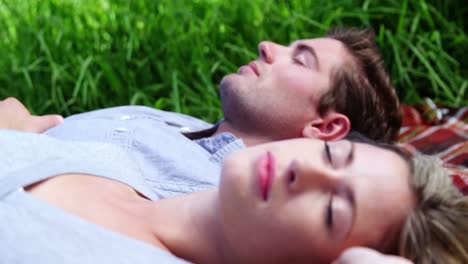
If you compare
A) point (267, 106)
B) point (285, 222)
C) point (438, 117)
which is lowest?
point (438, 117)

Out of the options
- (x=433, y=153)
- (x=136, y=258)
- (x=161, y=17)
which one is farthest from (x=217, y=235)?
(x=161, y=17)

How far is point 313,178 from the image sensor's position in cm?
147

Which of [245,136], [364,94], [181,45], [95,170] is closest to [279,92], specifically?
[245,136]

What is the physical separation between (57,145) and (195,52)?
177 cm

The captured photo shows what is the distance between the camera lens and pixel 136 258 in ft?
4.72

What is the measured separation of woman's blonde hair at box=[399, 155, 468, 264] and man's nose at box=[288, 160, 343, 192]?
0.58 feet

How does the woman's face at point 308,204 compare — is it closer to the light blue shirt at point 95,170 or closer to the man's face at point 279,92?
the light blue shirt at point 95,170

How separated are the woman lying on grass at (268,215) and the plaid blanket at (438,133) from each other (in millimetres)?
963

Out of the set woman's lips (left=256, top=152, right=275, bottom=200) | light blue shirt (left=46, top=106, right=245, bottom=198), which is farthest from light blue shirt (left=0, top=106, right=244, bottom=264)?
woman's lips (left=256, top=152, right=275, bottom=200)

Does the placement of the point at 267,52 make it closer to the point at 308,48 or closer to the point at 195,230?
the point at 308,48

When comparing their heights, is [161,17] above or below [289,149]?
below

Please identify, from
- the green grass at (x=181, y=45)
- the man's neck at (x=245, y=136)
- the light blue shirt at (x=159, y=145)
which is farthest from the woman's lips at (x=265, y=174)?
the green grass at (x=181, y=45)

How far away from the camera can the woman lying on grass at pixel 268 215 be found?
56.2 inches

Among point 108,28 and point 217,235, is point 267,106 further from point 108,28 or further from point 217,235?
point 108,28
